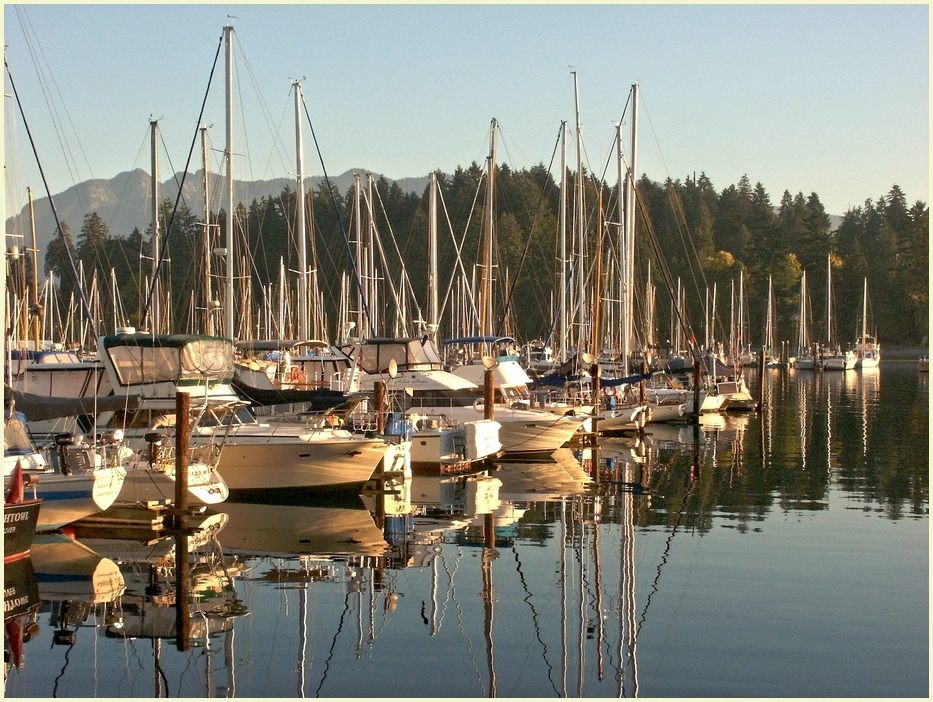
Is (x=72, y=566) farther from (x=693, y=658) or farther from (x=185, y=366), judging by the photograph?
(x=693, y=658)

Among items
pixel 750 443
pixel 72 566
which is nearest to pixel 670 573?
pixel 72 566

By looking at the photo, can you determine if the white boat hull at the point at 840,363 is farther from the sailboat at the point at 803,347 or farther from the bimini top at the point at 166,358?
the bimini top at the point at 166,358

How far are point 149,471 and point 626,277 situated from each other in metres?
31.4

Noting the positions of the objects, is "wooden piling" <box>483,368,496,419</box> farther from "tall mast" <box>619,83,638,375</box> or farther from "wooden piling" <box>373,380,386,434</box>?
"tall mast" <box>619,83,638,375</box>

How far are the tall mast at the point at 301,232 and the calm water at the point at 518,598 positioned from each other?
9738 millimetres

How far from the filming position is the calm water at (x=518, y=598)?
1606 cm

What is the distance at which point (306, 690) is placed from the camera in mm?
15625

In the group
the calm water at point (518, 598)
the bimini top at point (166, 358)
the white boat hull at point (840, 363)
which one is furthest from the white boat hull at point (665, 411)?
the white boat hull at point (840, 363)

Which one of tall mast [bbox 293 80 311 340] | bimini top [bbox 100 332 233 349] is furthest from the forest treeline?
bimini top [bbox 100 332 233 349]

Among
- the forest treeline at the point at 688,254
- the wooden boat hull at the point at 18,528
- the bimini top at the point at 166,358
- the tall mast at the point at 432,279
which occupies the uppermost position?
the forest treeline at the point at 688,254

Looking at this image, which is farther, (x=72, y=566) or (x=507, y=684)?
(x=72, y=566)

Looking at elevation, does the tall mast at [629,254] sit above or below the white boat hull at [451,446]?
above

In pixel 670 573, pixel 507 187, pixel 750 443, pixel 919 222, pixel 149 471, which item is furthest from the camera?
pixel 507 187

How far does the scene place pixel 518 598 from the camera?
20219mm
